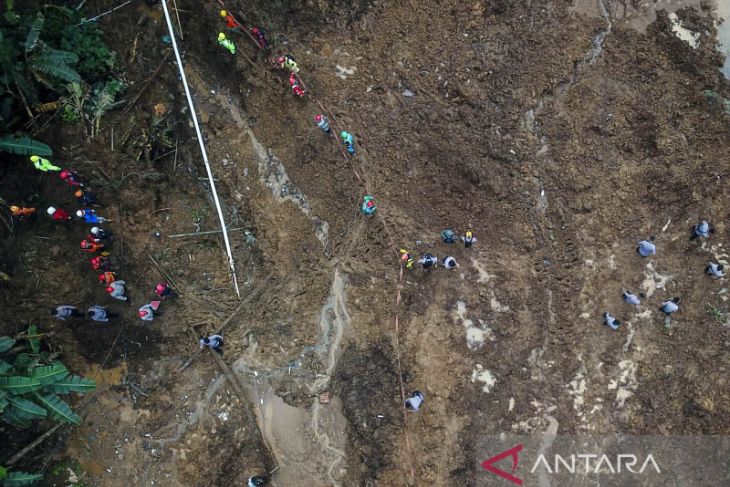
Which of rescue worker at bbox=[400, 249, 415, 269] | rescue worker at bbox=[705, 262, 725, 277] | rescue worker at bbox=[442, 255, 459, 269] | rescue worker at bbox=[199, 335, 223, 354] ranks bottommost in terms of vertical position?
rescue worker at bbox=[199, 335, 223, 354]

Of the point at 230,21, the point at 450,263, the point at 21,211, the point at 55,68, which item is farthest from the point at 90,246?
the point at 450,263

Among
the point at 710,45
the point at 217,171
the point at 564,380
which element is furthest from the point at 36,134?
the point at 710,45

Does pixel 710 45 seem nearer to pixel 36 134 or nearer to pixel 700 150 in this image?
pixel 700 150

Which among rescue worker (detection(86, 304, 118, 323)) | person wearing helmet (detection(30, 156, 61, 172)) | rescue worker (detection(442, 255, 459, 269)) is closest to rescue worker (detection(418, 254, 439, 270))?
rescue worker (detection(442, 255, 459, 269))

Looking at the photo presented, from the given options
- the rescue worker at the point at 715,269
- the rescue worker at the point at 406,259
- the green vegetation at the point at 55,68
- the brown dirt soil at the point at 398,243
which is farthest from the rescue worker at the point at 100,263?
the rescue worker at the point at 715,269

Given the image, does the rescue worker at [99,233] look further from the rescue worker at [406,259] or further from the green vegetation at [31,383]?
the rescue worker at [406,259]

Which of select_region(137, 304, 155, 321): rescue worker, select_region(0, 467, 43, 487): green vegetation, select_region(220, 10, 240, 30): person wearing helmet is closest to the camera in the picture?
select_region(0, 467, 43, 487): green vegetation

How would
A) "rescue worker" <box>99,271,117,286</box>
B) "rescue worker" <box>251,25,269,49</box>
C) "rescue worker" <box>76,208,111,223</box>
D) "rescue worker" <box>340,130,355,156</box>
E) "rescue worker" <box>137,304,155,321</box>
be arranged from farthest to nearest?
"rescue worker" <box>340,130,355,156</box>, "rescue worker" <box>251,25,269,49</box>, "rescue worker" <box>99,271,117,286</box>, "rescue worker" <box>137,304,155,321</box>, "rescue worker" <box>76,208,111,223</box>

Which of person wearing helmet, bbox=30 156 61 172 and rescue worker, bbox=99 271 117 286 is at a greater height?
person wearing helmet, bbox=30 156 61 172

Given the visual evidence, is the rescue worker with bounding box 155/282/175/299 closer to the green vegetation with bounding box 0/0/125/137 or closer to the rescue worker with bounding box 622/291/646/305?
the green vegetation with bounding box 0/0/125/137
